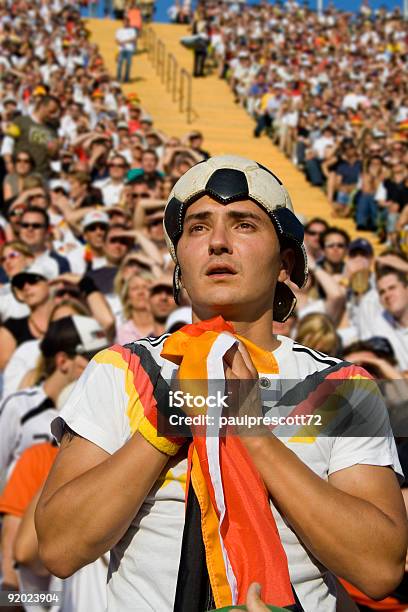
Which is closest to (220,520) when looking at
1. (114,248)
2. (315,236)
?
(114,248)

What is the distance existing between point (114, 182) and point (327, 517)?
332 inches

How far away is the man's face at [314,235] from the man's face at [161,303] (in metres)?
2.58

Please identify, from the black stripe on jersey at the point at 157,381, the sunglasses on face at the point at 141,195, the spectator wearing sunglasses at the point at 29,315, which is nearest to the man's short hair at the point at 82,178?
the sunglasses on face at the point at 141,195

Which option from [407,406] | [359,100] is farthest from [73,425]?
[359,100]

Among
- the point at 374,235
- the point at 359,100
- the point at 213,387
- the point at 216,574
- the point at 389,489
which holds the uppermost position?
the point at 213,387

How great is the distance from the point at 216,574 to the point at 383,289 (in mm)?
4410

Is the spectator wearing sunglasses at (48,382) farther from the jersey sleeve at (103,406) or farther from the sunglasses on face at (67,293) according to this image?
the jersey sleeve at (103,406)

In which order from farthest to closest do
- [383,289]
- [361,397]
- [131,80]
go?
[131,80], [383,289], [361,397]

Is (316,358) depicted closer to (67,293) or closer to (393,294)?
(67,293)

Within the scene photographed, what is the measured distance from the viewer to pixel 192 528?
63.4 inches

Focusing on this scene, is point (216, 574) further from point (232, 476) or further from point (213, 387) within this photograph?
point (213, 387)

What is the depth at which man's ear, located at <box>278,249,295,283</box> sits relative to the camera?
6.40 feet

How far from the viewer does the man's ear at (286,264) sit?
1949 millimetres

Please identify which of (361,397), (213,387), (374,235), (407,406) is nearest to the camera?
(213,387)
